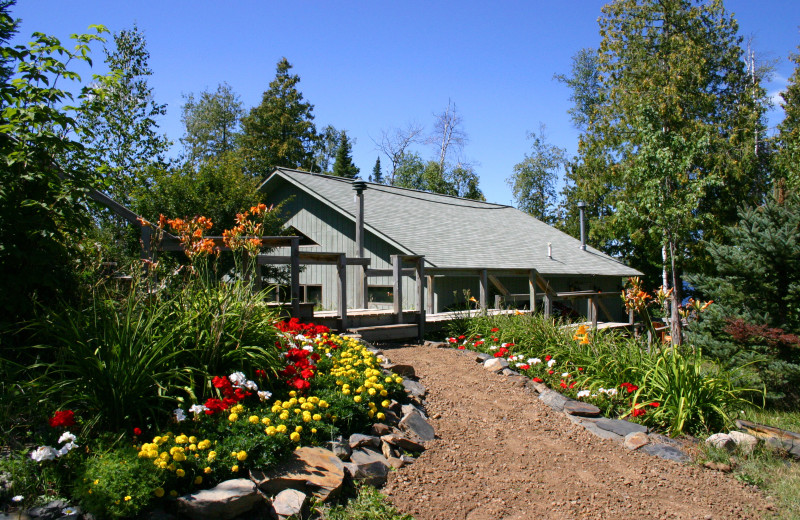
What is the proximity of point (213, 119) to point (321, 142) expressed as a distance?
7.75 meters

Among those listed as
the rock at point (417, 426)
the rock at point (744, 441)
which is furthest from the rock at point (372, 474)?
the rock at point (744, 441)

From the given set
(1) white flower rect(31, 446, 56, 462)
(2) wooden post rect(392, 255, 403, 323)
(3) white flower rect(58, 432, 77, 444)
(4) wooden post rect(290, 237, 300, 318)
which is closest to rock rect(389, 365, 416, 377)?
(4) wooden post rect(290, 237, 300, 318)

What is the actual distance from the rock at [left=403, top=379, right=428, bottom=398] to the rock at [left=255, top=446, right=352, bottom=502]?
1865mm

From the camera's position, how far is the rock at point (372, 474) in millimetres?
4016

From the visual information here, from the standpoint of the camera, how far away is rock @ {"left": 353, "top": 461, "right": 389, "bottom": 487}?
402 centimetres

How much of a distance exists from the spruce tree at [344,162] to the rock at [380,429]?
3679 centimetres

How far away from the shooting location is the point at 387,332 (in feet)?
29.3

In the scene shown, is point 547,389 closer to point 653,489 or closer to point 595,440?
point 595,440

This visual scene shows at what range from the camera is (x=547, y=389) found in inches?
254

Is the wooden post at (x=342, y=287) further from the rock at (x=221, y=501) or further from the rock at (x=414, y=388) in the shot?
the rock at (x=221, y=501)

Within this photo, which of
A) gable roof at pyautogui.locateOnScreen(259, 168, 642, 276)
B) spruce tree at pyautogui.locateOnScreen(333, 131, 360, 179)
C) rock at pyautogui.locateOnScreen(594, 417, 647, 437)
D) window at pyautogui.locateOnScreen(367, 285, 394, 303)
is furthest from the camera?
spruce tree at pyautogui.locateOnScreen(333, 131, 360, 179)

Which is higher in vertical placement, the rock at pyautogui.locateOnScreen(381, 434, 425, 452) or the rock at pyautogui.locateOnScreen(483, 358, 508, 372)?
the rock at pyautogui.locateOnScreen(483, 358, 508, 372)

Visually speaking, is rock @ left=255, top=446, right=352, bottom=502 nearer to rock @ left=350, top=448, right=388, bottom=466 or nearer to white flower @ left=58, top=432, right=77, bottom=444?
rock @ left=350, top=448, right=388, bottom=466

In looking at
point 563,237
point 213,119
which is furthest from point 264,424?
point 213,119
